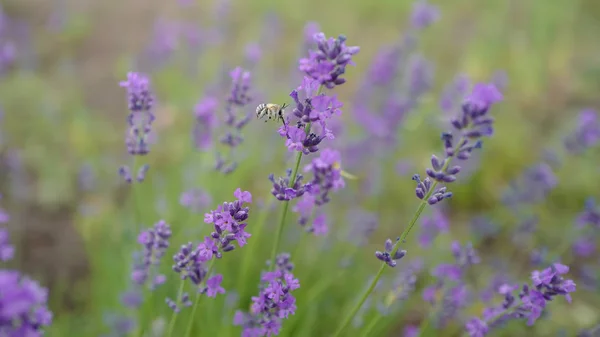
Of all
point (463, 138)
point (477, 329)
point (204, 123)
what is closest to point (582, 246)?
point (477, 329)

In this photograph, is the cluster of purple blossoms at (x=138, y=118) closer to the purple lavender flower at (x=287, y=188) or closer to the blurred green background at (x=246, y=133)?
the purple lavender flower at (x=287, y=188)

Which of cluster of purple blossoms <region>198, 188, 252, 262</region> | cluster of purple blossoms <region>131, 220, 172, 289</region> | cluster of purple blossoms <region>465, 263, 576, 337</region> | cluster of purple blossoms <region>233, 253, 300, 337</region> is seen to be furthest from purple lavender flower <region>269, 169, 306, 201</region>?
cluster of purple blossoms <region>465, 263, 576, 337</region>

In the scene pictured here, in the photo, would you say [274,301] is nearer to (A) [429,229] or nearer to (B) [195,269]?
(B) [195,269]

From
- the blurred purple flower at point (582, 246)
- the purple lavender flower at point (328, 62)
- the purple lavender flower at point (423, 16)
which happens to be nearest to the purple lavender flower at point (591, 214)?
the blurred purple flower at point (582, 246)

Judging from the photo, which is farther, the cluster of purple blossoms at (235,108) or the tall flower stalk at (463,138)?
the cluster of purple blossoms at (235,108)

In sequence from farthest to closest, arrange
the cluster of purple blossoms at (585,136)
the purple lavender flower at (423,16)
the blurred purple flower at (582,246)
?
the purple lavender flower at (423,16) < the cluster of purple blossoms at (585,136) < the blurred purple flower at (582,246)
